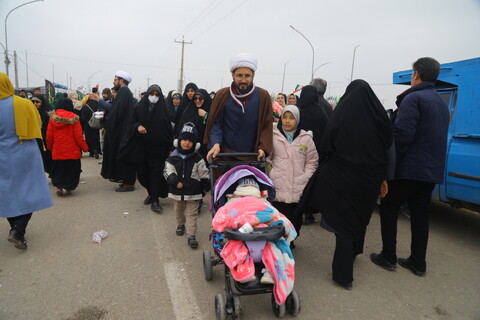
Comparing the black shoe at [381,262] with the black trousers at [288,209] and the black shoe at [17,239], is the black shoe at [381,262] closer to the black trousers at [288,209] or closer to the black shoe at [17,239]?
the black trousers at [288,209]

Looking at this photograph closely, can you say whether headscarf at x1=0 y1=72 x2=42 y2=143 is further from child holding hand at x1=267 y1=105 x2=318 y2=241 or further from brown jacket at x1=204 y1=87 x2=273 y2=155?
child holding hand at x1=267 y1=105 x2=318 y2=241

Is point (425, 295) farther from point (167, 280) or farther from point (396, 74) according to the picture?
point (396, 74)

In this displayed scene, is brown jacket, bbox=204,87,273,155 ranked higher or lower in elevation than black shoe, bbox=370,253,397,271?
higher

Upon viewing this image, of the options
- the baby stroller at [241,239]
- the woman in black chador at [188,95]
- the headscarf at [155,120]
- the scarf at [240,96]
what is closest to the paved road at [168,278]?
the baby stroller at [241,239]

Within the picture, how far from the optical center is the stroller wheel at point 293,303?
2.56 meters

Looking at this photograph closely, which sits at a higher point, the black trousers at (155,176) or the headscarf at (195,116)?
the headscarf at (195,116)

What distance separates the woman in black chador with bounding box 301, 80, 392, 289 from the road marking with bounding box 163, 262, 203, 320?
4.83ft

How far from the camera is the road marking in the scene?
2.66 meters

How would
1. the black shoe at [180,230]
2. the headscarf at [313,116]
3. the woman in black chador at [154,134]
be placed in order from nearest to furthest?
the black shoe at [180,230]
the headscarf at [313,116]
the woman in black chador at [154,134]

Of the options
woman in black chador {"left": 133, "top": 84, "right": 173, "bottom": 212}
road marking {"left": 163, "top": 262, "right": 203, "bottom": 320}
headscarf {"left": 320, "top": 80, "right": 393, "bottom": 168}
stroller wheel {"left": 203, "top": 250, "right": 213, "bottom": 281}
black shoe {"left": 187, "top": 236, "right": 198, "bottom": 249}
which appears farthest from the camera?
woman in black chador {"left": 133, "top": 84, "right": 173, "bottom": 212}

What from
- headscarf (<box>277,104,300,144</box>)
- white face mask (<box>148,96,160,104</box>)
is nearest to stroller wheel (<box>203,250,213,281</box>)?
headscarf (<box>277,104,300,144</box>)

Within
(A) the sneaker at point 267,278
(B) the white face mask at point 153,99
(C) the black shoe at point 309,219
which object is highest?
(B) the white face mask at point 153,99

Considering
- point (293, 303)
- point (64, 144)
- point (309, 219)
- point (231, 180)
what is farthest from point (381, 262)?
point (64, 144)

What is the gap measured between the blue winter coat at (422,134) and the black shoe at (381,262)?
3.40 ft
